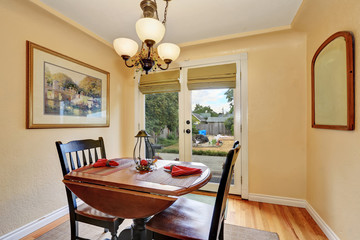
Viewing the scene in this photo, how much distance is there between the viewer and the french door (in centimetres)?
256

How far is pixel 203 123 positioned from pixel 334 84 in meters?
1.62

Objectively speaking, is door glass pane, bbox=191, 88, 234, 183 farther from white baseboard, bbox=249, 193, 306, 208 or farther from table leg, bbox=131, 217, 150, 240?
table leg, bbox=131, 217, 150, 240

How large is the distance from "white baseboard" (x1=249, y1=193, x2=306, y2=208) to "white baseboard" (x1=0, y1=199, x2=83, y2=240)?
2473 mm

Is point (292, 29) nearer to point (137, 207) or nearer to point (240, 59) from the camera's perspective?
point (240, 59)

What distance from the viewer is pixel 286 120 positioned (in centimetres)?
228

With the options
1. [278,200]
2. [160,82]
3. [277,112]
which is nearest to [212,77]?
[160,82]

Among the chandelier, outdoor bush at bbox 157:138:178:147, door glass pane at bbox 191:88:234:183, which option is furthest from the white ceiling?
outdoor bush at bbox 157:138:178:147

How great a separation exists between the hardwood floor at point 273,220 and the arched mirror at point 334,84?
42.2 inches

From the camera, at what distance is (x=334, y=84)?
152 cm

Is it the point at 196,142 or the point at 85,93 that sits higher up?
the point at 85,93

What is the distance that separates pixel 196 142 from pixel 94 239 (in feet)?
5.80

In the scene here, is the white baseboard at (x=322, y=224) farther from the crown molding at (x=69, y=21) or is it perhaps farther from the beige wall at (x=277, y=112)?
the crown molding at (x=69, y=21)

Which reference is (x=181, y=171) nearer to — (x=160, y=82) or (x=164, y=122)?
(x=164, y=122)

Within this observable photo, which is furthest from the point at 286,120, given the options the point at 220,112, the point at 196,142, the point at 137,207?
the point at 137,207
